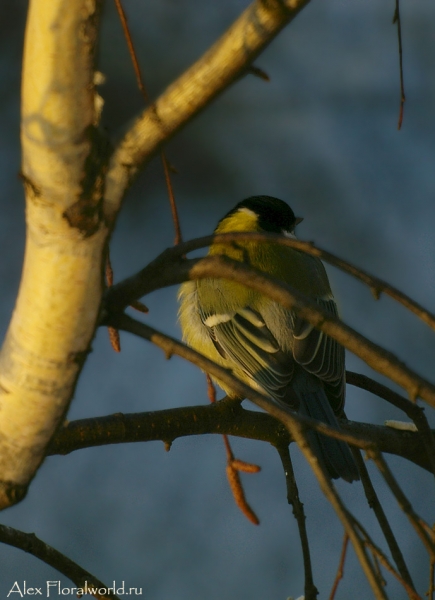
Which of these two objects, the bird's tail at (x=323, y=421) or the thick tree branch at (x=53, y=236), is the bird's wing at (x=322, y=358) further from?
the thick tree branch at (x=53, y=236)

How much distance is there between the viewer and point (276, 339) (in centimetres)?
153

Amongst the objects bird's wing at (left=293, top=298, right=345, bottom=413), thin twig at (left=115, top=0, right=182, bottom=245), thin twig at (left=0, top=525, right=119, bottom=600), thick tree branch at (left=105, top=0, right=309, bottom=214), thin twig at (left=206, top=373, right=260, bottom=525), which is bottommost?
thin twig at (left=0, top=525, right=119, bottom=600)

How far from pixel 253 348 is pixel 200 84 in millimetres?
1047

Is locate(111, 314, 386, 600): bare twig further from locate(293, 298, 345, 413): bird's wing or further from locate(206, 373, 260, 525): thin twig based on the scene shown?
locate(293, 298, 345, 413): bird's wing

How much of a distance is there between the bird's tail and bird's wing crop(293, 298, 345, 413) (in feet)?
0.08

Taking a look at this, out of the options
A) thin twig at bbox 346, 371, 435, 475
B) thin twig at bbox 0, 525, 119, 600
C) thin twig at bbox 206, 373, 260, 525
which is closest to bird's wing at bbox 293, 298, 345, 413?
thin twig at bbox 346, 371, 435, 475

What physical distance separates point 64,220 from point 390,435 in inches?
33.0

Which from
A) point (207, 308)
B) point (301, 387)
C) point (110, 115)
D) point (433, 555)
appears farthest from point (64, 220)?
point (110, 115)

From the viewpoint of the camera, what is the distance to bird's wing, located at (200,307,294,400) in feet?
4.82

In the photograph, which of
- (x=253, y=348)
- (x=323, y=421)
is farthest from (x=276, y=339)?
(x=323, y=421)

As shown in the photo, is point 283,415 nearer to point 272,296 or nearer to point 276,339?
point 272,296

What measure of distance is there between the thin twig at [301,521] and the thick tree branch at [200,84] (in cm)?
41

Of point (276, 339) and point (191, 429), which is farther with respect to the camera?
point (276, 339)

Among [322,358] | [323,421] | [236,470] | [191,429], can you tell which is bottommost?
[236,470]
